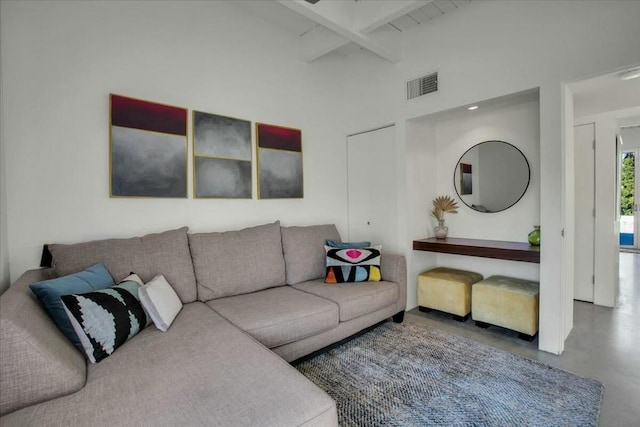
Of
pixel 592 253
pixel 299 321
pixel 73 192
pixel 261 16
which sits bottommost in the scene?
pixel 299 321

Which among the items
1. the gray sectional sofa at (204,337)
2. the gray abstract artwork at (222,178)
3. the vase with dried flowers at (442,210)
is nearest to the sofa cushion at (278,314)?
the gray sectional sofa at (204,337)

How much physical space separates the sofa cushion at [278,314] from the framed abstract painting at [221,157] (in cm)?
103

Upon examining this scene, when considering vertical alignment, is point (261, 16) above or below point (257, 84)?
above

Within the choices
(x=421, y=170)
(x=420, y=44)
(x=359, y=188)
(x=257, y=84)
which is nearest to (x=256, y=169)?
(x=257, y=84)

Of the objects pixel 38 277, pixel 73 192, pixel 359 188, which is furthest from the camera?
pixel 359 188

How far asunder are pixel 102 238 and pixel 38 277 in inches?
23.3

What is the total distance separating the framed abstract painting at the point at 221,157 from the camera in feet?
8.69

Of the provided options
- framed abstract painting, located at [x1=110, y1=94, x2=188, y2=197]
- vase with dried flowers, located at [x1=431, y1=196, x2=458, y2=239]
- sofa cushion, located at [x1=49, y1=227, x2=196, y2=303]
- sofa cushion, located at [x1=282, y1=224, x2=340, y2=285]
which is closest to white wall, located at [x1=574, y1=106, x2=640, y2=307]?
vase with dried flowers, located at [x1=431, y1=196, x2=458, y2=239]

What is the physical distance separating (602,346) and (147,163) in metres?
3.85

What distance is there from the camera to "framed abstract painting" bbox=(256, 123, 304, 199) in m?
3.06

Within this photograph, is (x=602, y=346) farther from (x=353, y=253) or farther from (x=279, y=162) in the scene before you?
(x=279, y=162)

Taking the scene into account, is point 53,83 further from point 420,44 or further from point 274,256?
point 420,44

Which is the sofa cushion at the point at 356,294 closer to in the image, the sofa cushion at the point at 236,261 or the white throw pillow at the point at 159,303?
the sofa cushion at the point at 236,261

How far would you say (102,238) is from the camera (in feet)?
7.26
